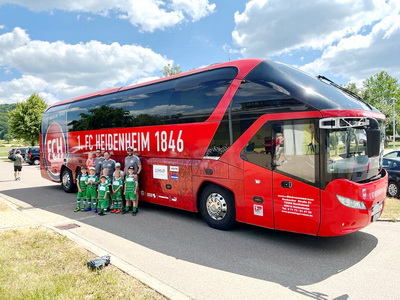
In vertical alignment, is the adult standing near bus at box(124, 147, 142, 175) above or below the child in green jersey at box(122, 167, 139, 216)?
above

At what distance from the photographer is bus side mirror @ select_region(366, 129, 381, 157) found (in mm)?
5754

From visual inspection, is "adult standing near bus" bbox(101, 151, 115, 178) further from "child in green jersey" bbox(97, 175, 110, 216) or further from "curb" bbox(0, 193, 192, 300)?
"curb" bbox(0, 193, 192, 300)

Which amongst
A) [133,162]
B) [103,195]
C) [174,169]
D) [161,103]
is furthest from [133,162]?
[161,103]

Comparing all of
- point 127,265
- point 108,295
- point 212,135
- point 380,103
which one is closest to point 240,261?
point 127,265

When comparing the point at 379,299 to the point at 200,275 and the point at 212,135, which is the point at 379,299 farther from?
the point at 212,135

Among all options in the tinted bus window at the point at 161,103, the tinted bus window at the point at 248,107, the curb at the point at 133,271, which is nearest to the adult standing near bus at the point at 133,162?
the tinted bus window at the point at 161,103

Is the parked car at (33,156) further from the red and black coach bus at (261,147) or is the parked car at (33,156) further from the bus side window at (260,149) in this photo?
the bus side window at (260,149)

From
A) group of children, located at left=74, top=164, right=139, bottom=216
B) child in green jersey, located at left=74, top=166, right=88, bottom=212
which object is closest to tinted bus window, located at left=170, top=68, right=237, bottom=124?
group of children, located at left=74, top=164, right=139, bottom=216

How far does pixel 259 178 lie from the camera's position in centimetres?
614

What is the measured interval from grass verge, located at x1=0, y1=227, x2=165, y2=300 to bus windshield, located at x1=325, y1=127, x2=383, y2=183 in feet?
11.4

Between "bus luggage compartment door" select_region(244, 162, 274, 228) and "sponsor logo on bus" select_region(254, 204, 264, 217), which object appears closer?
"bus luggage compartment door" select_region(244, 162, 274, 228)

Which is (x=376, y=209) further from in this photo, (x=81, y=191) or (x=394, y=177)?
(x=81, y=191)

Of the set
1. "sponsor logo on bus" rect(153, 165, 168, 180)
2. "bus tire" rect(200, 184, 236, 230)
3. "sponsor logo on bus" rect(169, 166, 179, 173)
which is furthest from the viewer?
"sponsor logo on bus" rect(153, 165, 168, 180)

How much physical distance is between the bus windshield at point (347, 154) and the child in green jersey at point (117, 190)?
→ 5.83 metres
